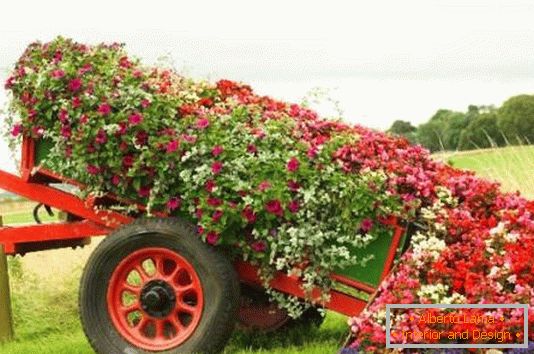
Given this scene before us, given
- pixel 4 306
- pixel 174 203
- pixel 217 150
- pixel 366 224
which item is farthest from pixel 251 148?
pixel 4 306

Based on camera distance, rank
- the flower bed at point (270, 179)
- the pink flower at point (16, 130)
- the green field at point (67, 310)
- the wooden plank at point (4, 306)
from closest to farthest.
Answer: the flower bed at point (270, 179) < the pink flower at point (16, 130) < the green field at point (67, 310) < the wooden plank at point (4, 306)

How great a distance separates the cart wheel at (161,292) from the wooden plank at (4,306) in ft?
8.10

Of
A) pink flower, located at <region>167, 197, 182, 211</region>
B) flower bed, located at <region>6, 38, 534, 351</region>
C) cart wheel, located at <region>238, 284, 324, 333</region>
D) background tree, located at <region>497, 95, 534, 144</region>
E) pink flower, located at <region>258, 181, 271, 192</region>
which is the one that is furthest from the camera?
background tree, located at <region>497, 95, 534, 144</region>

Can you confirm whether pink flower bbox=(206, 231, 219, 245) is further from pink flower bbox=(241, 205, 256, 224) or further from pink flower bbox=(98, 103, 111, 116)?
pink flower bbox=(98, 103, 111, 116)

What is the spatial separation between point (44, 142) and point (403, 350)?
10.4 ft

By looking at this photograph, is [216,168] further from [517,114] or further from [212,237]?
[517,114]

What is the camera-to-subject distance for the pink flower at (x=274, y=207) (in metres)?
6.42

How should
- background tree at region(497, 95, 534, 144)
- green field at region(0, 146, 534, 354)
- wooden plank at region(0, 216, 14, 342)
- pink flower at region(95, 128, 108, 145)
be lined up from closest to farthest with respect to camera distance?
pink flower at region(95, 128, 108, 145) → green field at region(0, 146, 534, 354) → wooden plank at region(0, 216, 14, 342) → background tree at region(497, 95, 534, 144)

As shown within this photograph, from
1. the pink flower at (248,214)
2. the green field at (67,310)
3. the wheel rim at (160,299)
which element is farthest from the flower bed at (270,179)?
the green field at (67,310)

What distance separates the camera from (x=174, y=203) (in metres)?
6.70

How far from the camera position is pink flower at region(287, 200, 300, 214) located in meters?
6.46

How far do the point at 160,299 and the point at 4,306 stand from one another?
3.03m

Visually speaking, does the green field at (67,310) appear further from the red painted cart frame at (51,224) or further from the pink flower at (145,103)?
the pink flower at (145,103)

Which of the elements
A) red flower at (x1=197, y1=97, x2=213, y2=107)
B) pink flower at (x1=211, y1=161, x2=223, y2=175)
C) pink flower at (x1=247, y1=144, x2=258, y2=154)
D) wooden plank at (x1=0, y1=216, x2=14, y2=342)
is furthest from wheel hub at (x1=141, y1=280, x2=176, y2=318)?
wooden plank at (x1=0, y1=216, x2=14, y2=342)
